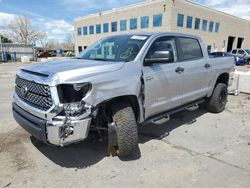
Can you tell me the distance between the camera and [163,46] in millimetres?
4270

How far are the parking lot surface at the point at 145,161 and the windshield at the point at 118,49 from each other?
157 cm

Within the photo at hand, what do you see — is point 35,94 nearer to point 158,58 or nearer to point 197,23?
point 158,58

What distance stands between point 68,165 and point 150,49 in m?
2.30

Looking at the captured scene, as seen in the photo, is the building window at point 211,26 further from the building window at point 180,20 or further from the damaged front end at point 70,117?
the damaged front end at point 70,117

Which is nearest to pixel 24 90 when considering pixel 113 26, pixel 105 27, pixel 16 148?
pixel 16 148

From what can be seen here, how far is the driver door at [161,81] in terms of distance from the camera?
3.76m

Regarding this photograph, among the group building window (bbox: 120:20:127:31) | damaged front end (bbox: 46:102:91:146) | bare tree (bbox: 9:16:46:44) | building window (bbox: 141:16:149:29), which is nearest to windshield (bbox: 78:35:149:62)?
damaged front end (bbox: 46:102:91:146)

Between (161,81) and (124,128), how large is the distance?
1.16 meters

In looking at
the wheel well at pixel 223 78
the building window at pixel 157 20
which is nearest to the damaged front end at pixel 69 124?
the wheel well at pixel 223 78

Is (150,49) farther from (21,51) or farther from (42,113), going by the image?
(21,51)

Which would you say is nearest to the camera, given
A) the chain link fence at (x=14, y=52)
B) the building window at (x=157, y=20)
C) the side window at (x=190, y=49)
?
the side window at (x=190, y=49)

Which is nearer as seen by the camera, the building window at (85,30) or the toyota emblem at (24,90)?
the toyota emblem at (24,90)

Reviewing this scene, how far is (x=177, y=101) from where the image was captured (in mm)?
4531

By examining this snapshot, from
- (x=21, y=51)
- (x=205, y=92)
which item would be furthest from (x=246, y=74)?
(x=21, y=51)
